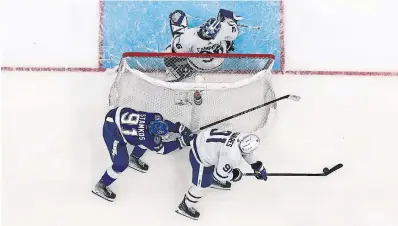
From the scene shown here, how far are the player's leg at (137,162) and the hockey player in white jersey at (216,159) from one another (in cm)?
33

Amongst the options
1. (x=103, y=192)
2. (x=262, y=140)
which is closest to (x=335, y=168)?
(x=262, y=140)

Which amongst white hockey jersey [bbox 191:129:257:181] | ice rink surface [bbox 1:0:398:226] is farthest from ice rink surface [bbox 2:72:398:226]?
white hockey jersey [bbox 191:129:257:181]

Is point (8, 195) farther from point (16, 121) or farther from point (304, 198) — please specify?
point (304, 198)

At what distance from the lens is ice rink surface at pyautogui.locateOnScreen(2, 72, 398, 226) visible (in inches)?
146

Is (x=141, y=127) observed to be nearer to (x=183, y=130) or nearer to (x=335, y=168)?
(x=183, y=130)

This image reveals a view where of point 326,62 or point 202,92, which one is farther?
point 326,62

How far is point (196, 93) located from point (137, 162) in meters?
0.60

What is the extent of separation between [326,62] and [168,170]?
1.25 metres

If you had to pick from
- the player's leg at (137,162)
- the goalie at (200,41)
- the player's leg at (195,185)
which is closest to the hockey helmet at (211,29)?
the goalie at (200,41)

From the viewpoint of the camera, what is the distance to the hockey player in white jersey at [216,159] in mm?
3287

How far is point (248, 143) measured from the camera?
3.23 meters

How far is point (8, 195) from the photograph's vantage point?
12.1 feet

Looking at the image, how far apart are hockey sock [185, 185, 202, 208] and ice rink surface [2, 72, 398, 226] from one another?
13cm

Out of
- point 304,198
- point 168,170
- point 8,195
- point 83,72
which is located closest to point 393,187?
point 304,198
